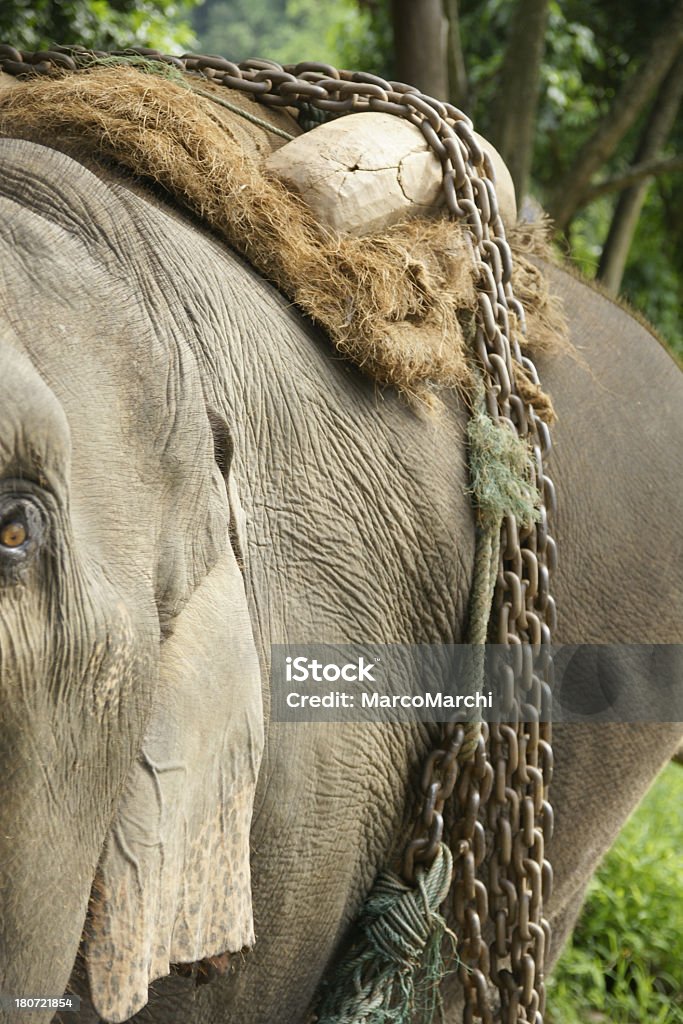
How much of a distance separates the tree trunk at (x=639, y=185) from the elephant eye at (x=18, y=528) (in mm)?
4097

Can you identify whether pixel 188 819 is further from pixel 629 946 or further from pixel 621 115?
pixel 621 115

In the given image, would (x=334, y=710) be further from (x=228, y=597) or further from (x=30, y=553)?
(x=30, y=553)

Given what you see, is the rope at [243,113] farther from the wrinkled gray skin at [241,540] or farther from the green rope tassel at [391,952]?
the green rope tassel at [391,952]

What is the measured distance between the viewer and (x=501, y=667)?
1731 mm

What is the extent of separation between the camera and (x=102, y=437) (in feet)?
3.90

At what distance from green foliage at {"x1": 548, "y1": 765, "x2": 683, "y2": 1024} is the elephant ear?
209 cm

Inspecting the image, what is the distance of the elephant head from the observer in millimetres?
1081

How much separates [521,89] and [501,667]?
9.34 ft

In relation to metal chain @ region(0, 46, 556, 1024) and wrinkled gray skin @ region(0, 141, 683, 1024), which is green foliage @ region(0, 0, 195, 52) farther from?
wrinkled gray skin @ region(0, 141, 683, 1024)

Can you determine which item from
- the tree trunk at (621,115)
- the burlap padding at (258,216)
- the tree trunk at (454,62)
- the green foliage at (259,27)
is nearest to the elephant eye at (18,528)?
the burlap padding at (258,216)

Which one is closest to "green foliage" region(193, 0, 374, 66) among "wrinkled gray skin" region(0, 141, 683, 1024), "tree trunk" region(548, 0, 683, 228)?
"tree trunk" region(548, 0, 683, 228)

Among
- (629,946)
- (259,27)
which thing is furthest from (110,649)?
(259,27)

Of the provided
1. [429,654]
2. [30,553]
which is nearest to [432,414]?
[429,654]

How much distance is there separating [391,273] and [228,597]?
60 cm
